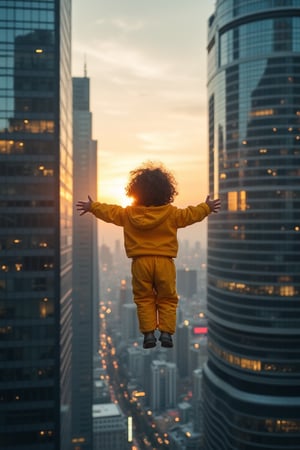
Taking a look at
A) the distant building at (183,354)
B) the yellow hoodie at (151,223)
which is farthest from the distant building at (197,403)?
the yellow hoodie at (151,223)

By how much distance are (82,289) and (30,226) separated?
97211 mm

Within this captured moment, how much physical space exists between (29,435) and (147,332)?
159 feet

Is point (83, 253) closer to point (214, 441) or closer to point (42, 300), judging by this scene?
point (214, 441)

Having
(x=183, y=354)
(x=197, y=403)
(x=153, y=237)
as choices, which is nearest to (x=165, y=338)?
(x=153, y=237)

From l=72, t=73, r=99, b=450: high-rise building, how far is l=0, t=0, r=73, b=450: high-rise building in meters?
61.7

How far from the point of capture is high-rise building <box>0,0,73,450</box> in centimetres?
5109

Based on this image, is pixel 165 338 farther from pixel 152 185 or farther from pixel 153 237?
pixel 152 185

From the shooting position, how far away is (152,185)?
7691 millimetres

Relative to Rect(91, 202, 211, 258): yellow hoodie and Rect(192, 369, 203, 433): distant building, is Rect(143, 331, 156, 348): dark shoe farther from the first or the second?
Rect(192, 369, 203, 433): distant building

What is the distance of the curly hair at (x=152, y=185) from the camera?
769 cm

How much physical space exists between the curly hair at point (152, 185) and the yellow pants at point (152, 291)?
89 centimetres

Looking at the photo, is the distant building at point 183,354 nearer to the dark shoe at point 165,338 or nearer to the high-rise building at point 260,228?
the high-rise building at point 260,228

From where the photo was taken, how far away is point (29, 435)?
5050 centimetres

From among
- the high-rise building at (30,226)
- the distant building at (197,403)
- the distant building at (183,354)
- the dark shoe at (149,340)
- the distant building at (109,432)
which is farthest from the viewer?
the distant building at (183,354)
